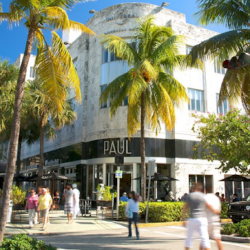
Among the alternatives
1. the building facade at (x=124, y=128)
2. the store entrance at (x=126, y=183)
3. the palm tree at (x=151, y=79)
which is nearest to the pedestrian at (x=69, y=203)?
the palm tree at (x=151, y=79)

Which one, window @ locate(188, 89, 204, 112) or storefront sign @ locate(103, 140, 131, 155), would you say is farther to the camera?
window @ locate(188, 89, 204, 112)

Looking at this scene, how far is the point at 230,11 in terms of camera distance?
503 inches

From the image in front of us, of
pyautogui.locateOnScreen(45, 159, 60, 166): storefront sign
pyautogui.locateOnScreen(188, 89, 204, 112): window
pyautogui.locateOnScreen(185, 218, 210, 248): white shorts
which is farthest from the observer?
pyautogui.locateOnScreen(45, 159, 60, 166): storefront sign

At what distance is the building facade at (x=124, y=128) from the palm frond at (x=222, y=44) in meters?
11.1

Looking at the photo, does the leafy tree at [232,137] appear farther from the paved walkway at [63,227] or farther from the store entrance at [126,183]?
the paved walkway at [63,227]

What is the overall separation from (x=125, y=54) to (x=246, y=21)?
22.4ft

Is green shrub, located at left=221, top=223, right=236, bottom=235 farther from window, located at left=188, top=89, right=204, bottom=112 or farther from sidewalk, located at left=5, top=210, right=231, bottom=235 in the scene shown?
window, located at left=188, top=89, right=204, bottom=112

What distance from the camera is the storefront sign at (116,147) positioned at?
2422cm

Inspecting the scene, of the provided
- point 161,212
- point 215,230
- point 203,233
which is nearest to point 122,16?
point 161,212

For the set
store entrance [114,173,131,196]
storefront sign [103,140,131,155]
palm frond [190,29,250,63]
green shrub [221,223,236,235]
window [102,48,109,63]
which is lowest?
green shrub [221,223,236,235]

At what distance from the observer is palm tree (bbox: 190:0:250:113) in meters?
12.6

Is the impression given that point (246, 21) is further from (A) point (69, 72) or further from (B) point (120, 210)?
(B) point (120, 210)

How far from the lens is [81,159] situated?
26734 millimetres

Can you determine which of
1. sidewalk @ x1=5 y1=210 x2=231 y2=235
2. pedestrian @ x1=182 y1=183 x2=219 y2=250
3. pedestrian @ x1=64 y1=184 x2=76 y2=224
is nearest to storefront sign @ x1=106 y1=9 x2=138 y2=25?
pedestrian @ x1=64 y1=184 x2=76 y2=224
